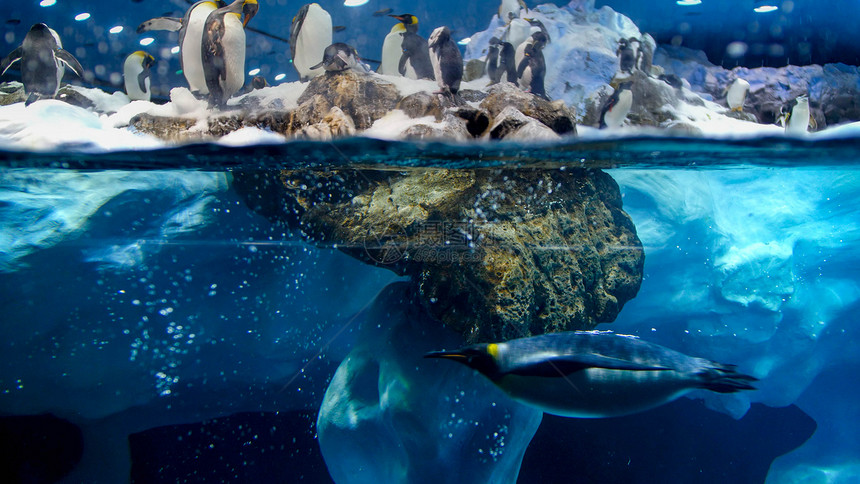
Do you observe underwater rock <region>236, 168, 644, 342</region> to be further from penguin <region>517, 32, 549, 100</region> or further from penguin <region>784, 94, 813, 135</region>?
penguin <region>784, 94, 813, 135</region>

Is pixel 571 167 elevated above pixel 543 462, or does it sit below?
above

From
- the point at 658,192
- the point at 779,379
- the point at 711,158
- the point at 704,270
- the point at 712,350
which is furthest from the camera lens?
the point at 779,379

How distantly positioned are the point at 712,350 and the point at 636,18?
8.37 meters

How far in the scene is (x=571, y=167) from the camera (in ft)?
15.5

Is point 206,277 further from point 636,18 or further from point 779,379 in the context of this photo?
point 779,379

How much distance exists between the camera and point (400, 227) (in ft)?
13.0

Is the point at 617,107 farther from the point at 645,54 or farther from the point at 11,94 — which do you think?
the point at 11,94

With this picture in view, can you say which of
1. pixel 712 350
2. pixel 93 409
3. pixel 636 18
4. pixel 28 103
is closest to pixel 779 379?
pixel 712 350

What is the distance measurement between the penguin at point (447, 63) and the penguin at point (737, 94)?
6.26 metres

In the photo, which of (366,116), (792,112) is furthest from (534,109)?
(792,112)

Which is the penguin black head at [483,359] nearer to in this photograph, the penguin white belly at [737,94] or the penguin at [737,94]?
the penguin at [737,94]

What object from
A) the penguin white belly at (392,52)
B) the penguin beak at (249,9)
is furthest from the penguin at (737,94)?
the penguin beak at (249,9)

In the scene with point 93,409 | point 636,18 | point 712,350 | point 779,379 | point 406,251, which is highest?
point 636,18

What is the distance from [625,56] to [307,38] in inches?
253
